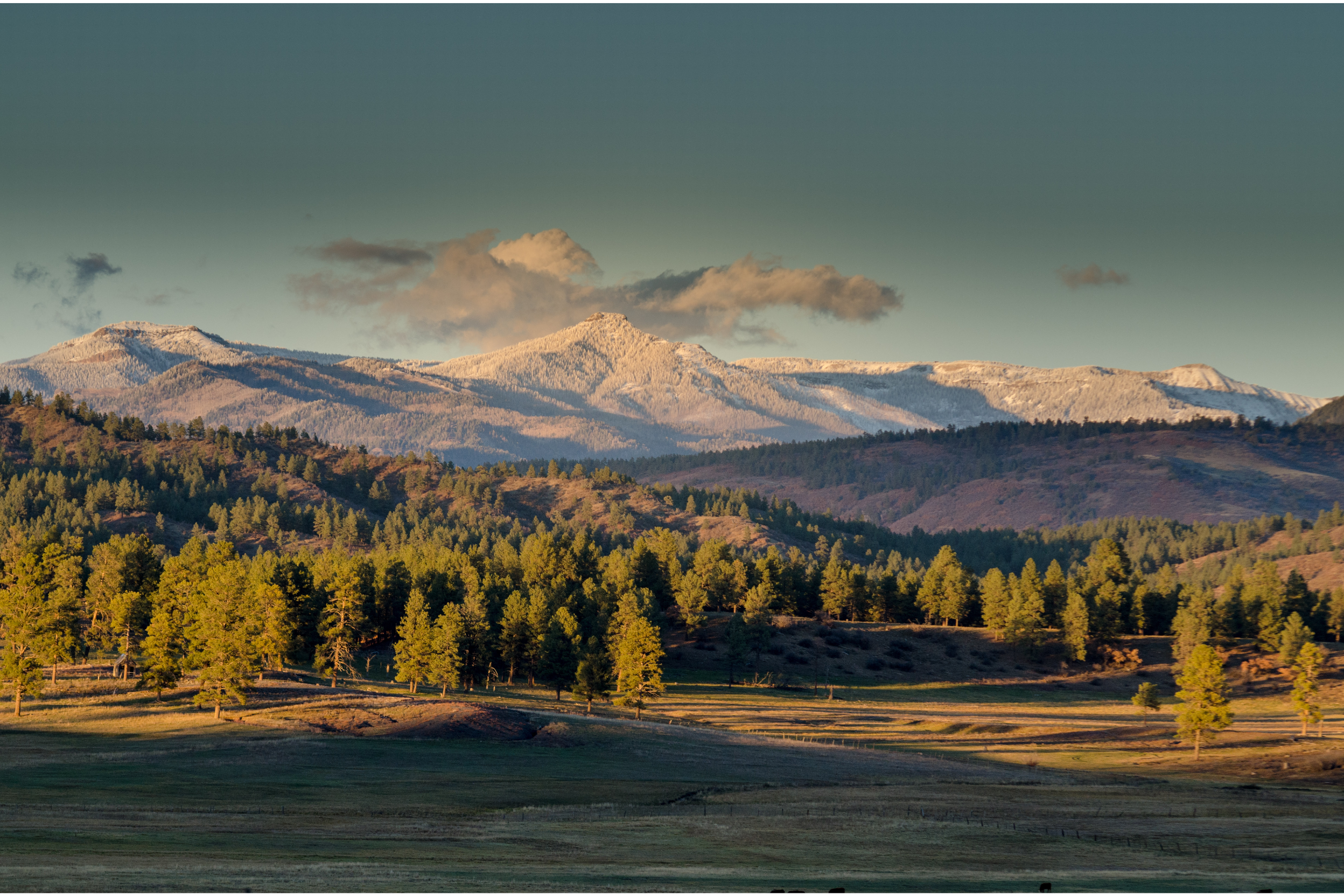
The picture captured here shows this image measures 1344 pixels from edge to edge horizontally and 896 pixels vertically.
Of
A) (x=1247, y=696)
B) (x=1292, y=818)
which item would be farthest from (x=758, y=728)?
(x=1247, y=696)

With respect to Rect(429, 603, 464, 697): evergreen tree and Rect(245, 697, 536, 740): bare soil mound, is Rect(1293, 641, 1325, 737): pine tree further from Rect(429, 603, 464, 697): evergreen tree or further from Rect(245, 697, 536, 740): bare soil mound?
Rect(429, 603, 464, 697): evergreen tree

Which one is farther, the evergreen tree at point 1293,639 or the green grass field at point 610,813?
the evergreen tree at point 1293,639

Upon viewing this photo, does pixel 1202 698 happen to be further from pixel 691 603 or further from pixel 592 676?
pixel 691 603

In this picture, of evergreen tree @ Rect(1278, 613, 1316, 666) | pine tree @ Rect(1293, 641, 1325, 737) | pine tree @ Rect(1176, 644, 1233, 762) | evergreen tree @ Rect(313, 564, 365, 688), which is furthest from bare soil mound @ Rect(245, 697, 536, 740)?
evergreen tree @ Rect(1278, 613, 1316, 666)

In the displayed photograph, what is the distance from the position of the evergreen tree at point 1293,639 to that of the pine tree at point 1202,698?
85.3 m

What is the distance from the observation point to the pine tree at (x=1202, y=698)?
331 feet

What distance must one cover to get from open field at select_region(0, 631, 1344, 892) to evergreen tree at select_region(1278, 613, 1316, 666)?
62.4 metres

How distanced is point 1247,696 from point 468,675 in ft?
382

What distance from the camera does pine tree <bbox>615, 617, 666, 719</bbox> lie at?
119312mm

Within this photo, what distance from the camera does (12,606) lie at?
338 ft

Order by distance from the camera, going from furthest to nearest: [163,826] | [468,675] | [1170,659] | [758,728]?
[1170,659] → [468,675] → [758,728] → [163,826]

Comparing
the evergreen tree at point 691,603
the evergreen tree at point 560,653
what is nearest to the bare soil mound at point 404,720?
the evergreen tree at point 560,653

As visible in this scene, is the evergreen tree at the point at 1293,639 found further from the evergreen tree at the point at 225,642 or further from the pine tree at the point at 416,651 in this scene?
the evergreen tree at the point at 225,642

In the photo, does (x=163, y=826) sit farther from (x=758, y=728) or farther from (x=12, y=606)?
(x=758, y=728)
